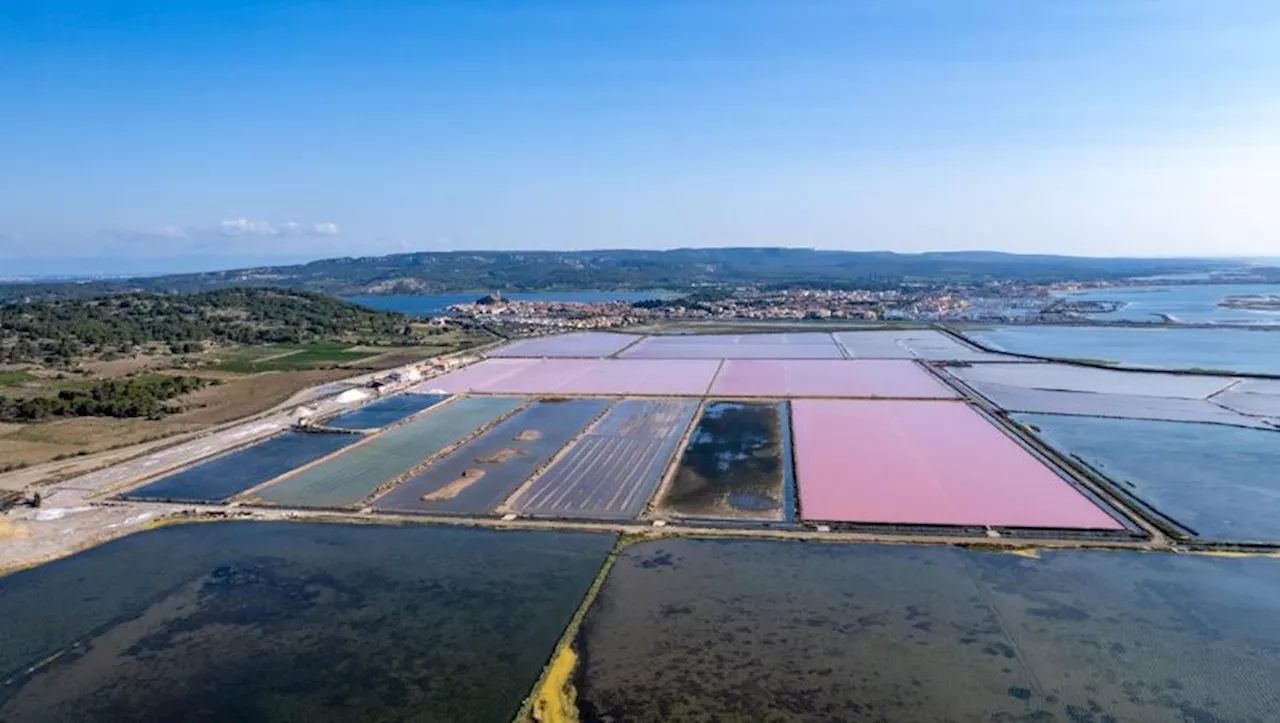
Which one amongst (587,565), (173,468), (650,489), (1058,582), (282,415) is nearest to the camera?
(1058,582)

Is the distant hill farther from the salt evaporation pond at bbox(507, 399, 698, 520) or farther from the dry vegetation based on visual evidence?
the salt evaporation pond at bbox(507, 399, 698, 520)

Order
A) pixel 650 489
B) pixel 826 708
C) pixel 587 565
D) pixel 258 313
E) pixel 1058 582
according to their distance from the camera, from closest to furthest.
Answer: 1. pixel 826 708
2. pixel 1058 582
3. pixel 587 565
4. pixel 650 489
5. pixel 258 313

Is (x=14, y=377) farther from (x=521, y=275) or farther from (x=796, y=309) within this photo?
(x=521, y=275)

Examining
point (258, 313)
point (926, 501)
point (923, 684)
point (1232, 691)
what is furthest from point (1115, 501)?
point (258, 313)

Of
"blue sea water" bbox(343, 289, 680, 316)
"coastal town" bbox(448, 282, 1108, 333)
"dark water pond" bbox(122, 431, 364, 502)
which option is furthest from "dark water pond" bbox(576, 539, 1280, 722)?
"blue sea water" bbox(343, 289, 680, 316)

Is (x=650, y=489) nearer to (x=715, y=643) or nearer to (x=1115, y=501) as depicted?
(x=715, y=643)


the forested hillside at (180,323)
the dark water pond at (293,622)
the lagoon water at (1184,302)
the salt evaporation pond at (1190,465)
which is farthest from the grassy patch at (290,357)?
the lagoon water at (1184,302)
